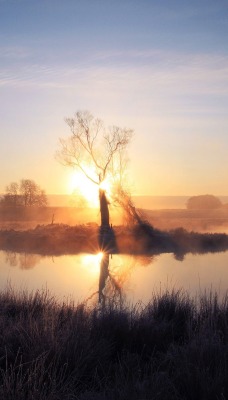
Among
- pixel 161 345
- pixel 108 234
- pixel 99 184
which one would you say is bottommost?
pixel 161 345

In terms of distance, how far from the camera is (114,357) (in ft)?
21.8

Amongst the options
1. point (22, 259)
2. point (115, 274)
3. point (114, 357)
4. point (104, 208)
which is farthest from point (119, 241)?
point (114, 357)

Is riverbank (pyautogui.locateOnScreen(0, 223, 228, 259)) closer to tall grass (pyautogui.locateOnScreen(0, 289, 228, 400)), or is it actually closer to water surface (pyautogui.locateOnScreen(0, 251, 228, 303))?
water surface (pyautogui.locateOnScreen(0, 251, 228, 303))

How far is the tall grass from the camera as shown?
15.3 ft

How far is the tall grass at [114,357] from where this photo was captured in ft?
15.3

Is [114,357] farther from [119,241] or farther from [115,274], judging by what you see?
[119,241]

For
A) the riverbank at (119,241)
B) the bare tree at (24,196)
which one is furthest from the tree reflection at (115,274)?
the bare tree at (24,196)

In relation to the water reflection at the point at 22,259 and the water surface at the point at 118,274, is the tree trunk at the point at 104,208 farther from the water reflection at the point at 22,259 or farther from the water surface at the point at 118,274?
the water reflection at the point at 22,259

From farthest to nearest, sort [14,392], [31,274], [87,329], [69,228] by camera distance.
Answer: [69,228]
[31,274]
[87,329]
[14,392]

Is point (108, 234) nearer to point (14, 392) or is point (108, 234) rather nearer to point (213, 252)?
point (213, 252)

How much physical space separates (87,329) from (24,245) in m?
20.1

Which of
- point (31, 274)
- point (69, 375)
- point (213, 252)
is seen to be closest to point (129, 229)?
point (213, 252)

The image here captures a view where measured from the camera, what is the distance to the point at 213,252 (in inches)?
965

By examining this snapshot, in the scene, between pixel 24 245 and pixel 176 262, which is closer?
pixel 176 262
